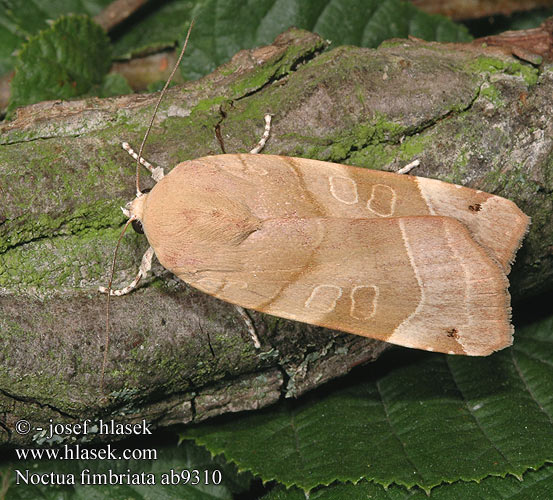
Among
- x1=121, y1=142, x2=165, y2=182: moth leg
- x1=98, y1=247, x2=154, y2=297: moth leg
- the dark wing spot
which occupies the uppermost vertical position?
x1=121, y1=142, x2=165, y2=182: moth leg

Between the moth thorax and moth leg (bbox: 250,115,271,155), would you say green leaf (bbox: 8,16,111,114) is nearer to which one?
the moth thorax

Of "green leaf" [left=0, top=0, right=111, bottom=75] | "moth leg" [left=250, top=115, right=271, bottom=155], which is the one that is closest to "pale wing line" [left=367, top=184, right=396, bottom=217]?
"moth leg" [left=250, top=115, right=271, bottom=155]

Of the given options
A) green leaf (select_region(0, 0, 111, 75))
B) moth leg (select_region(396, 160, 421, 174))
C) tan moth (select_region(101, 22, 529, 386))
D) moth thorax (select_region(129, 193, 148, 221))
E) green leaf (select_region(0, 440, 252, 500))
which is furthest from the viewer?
green leaf (select_region(0, 0, 111, 75))

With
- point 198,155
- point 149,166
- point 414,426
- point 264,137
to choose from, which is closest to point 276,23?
point 264,137

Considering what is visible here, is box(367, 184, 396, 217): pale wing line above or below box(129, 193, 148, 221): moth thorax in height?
below

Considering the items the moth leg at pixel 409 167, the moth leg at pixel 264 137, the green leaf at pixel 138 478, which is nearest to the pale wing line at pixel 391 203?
the moth leg at pixel 409 167

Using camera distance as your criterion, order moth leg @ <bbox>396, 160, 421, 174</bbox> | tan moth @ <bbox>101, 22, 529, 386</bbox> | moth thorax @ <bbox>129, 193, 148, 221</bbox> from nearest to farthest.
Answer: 1. tan moth @ <bbox>101, 22, 529, 386</bbox>
2. moth thorax @ <bbox>129, 193, 148, 221</bbox>
3. moth leg @ <bbox>396, 160, 421, 174</bbox>

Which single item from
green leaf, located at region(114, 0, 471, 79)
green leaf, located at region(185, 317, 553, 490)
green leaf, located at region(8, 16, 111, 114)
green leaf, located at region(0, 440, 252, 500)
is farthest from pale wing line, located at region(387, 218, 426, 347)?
green leaf, located at region(8, 16, 111, 114)

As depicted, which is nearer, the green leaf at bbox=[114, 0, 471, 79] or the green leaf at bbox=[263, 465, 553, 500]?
the green leaf at bbox=[263, 465, 553, 500]
